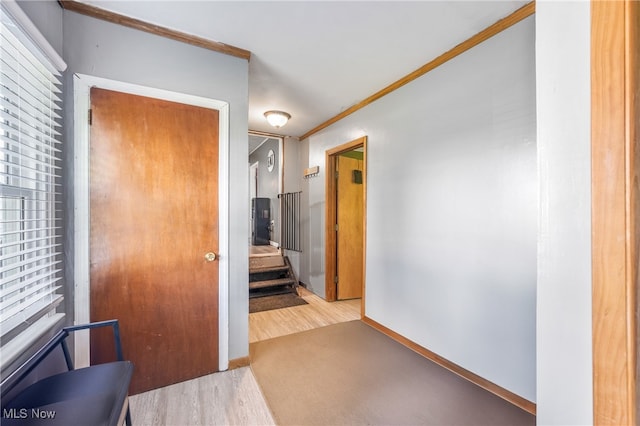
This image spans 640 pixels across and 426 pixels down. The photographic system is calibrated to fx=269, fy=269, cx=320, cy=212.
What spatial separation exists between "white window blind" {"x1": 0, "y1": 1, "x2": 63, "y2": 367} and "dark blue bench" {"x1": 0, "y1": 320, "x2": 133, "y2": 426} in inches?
5.3

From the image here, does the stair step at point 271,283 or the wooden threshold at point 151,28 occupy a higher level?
the wooden threshold at point 151,28

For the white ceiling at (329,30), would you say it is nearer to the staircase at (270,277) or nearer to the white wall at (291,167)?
the white wall at (291,167)

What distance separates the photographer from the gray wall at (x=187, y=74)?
164 centimetres

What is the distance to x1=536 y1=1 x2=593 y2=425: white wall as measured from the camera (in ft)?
1.64

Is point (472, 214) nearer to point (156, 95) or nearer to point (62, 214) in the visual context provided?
point (156, 95)

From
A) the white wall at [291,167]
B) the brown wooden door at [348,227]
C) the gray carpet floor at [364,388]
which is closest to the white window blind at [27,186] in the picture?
the gray carpet floor at [364,388]

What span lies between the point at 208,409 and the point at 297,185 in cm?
335

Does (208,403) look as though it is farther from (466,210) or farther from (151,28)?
(151,28)

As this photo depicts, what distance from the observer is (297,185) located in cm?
454

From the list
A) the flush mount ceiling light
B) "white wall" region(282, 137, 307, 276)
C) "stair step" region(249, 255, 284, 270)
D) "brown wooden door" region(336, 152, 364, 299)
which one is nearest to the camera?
the flush mount ceiling light

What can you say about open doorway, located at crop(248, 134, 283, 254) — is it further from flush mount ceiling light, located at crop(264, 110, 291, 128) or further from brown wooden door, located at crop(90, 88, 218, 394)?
brown wooden door, located at crop(90, 88, 218, 394)

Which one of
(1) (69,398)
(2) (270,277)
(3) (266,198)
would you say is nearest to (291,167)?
(3) (266,198)

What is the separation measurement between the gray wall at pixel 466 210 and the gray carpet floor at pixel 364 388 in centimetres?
18

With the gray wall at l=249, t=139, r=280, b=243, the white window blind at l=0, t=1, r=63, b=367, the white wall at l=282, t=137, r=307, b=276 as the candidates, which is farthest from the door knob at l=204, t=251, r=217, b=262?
the gray wall at l=249, t=139, r=280, b=243
